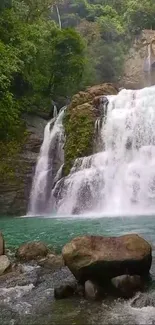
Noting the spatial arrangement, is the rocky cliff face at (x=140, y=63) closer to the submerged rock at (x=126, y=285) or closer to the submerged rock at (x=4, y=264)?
the submerged rock at (x=4, y=264)

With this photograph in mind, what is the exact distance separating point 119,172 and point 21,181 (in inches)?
202

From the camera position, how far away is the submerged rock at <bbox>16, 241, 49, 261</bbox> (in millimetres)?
8523

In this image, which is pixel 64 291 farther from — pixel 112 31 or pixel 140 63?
pixel 112 31

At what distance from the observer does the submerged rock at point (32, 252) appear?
8523 millimetres

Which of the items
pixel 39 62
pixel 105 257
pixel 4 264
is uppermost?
pixel 39 62

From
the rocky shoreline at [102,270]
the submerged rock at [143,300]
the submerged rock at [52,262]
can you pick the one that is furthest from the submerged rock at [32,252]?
the submerged rock at [143,300]

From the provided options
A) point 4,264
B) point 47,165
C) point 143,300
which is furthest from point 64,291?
point 47,165

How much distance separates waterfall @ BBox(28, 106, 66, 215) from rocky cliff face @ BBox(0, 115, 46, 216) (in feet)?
1.05

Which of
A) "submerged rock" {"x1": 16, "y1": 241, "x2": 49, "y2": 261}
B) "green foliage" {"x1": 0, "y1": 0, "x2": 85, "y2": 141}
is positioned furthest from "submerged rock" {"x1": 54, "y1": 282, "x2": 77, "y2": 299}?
"green foliage" {"x1": 0, "y1": 0, "x2": 85, "y2": 141}

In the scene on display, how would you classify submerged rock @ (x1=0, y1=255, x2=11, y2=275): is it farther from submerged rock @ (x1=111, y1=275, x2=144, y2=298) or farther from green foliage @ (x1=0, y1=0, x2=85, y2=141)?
green foliage @ (x1=0, y1=0, x2=85, y2=141)

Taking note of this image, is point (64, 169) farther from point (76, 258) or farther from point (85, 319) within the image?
point (85, 319)

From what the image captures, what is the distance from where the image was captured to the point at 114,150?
1989 cm

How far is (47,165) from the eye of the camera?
21.1 metres

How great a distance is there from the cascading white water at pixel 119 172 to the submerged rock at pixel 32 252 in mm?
8144
